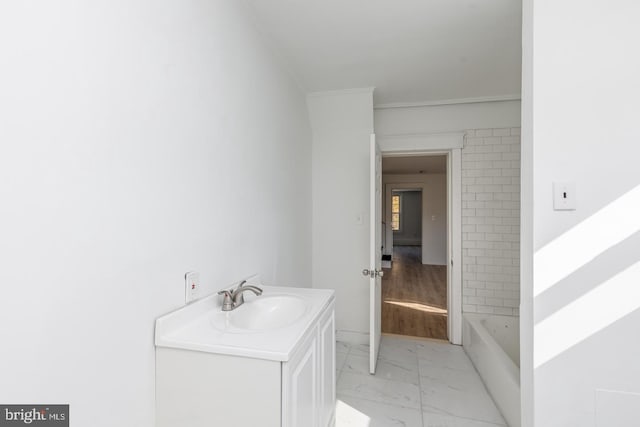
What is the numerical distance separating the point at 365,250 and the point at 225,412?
7.05 feet

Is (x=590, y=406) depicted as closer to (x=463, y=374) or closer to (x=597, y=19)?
(x=463, y=374)

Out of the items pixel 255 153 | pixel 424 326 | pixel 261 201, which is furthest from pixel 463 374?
pixel 255 153

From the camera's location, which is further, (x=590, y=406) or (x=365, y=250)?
(x=365, y=250)

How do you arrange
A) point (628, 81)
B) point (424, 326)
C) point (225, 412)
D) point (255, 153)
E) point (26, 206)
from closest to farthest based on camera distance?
point (26, 206) < point (225, 412) < point (628, 81) < point (255, 153) < point (424, 326)

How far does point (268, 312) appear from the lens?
155 centimetres

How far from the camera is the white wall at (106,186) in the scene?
696mm

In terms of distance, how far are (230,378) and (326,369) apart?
64 cm

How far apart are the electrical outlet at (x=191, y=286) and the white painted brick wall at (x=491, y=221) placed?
2.66m

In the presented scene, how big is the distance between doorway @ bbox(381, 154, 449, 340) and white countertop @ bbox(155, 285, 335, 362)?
250 cm

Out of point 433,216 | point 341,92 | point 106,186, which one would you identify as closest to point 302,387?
point 106,186

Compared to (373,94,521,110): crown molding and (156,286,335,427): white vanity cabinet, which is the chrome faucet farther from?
(373,94,521,110): crown molding

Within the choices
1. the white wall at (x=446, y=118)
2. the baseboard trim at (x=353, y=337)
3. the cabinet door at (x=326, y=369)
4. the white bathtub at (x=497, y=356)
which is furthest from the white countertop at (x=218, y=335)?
the white wall at (x=446, y=118)

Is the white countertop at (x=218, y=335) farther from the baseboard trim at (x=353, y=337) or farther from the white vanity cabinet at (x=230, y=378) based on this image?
the baseboard trim at (x=353, y=337)

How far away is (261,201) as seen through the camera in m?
1.97
